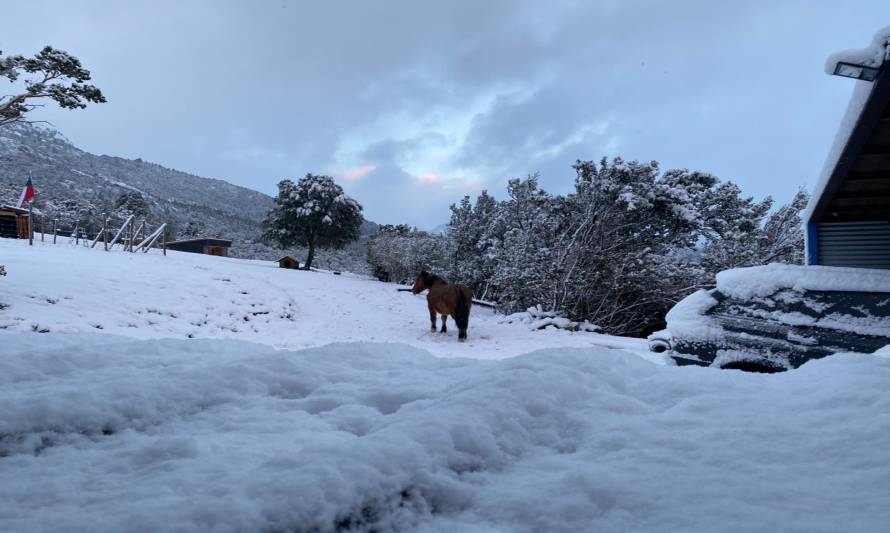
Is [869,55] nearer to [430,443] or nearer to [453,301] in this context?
[430,443]

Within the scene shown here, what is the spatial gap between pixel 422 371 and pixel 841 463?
7.22 feet

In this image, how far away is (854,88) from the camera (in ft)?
16.4

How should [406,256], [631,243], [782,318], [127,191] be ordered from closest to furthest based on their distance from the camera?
[782,318]
[631,243]
[406,256]
[127,191]

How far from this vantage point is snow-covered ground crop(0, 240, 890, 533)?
1.22 meters

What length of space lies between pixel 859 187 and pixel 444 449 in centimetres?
863

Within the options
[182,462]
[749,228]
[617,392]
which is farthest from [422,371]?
[749,228]

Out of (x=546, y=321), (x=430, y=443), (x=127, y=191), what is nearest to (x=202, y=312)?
(x=546, y=321)

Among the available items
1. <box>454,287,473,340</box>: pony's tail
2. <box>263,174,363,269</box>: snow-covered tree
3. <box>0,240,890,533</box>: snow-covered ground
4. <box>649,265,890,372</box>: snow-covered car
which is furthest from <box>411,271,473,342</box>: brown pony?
<box>263,174,363,269</box>: snow-covered tree

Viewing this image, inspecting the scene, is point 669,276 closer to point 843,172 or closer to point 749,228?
point 749,228

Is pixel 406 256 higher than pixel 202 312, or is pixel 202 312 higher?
pixel 406 256

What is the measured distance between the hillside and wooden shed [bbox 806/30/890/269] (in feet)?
103

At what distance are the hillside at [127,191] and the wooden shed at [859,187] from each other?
31.5m

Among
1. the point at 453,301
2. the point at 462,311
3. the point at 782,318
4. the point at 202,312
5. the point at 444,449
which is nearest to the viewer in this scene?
the point at 444,449

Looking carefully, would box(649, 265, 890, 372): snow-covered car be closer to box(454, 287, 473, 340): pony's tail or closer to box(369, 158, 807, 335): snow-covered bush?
box(454, 287, 473, 340): pony's tail
